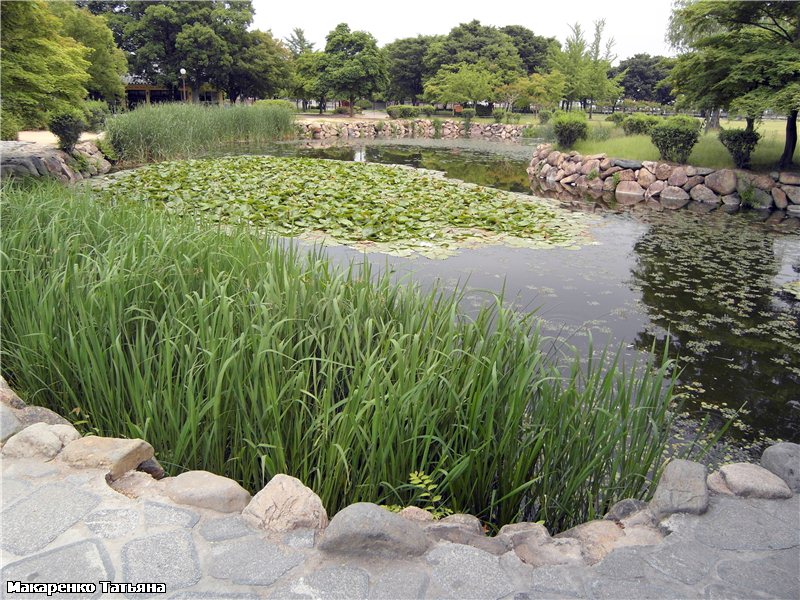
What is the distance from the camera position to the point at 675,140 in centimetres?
1225

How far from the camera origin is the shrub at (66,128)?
10961mm

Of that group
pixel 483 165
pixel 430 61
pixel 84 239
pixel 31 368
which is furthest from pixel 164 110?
A: pixel 430 61

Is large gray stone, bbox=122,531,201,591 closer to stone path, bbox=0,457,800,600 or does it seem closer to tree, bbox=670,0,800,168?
stone path, bbox=0,457,800,600

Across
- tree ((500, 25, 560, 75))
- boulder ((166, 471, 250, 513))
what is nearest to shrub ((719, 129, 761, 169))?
boulder ((166, 471, 250, 513))

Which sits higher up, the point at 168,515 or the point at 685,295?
the point at 168,515

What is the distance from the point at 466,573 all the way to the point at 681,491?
93 cm

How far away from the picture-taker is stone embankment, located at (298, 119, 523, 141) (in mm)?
28062

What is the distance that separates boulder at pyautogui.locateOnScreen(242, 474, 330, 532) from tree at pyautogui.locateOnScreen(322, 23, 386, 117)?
114 ft

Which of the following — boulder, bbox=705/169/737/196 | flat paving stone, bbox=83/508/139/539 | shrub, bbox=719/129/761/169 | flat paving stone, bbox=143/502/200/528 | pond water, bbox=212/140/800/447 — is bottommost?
pond water, bbox=212/140/800/447

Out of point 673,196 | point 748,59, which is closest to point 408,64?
point 673,196

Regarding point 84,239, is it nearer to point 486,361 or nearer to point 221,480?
point 221,480

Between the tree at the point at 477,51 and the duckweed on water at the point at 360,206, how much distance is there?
32.3 metres

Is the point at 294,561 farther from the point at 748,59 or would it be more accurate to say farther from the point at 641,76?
A: the point at 641,76

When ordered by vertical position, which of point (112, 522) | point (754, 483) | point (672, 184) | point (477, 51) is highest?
point (477, 51)
